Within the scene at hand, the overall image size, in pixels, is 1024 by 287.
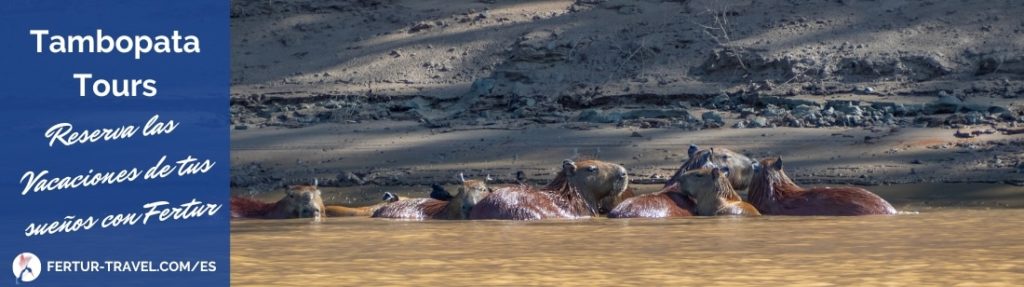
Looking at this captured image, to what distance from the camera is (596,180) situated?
12117 millimetres

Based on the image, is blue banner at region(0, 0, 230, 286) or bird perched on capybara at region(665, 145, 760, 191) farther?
bird perched on capybara at region(665, 145, 760, 191)

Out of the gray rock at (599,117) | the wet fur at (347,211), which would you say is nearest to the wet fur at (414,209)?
the wet fur at (347,211)

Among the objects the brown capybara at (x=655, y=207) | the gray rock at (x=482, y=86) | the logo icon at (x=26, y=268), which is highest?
the gray rock at (x=482, y=86)

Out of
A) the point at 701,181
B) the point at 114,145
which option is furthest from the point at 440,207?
the point at 114,145

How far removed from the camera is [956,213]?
11375 millimetres

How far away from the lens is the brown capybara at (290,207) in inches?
472

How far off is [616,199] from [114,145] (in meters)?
4.62

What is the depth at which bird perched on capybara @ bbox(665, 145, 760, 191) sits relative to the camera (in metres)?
12.4

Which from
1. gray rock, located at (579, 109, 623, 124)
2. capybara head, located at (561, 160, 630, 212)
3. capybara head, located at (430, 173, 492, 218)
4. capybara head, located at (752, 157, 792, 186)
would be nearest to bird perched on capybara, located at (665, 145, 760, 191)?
capybara head, located at (752, 157, 792, 186)

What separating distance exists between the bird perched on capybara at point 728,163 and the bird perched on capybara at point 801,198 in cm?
21

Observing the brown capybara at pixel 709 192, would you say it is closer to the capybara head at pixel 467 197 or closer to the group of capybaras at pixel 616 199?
the group of capybaras at pixel 616 199

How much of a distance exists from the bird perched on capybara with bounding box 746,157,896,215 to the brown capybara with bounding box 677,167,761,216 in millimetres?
189

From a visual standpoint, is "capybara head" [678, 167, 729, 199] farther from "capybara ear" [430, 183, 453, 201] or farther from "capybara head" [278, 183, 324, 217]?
"capybara head" [278, 183, 324, 217]

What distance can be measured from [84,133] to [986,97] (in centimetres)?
723
